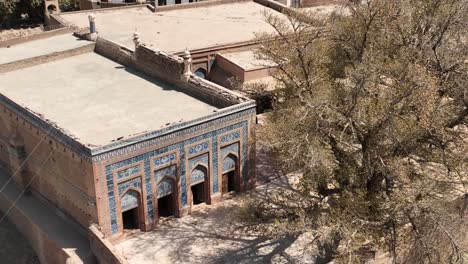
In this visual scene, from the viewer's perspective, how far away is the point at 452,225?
52.1 feet

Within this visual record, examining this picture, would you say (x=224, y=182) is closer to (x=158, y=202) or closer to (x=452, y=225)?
A: (x=158, y=202)

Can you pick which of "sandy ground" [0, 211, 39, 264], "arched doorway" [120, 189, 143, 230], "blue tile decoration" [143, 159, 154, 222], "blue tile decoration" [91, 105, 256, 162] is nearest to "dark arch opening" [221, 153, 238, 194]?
"blue tile decoration" [91, 105, 256, 162]

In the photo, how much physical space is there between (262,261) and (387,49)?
7696 millimetres

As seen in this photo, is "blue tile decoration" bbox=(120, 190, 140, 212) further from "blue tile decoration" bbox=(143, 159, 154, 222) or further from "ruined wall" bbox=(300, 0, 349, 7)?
"ruined wall" bbox=(300, 0, 349, 7)

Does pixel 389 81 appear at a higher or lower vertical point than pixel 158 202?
higher

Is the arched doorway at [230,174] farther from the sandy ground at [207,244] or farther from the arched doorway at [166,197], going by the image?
the arched doorway at [166,197]

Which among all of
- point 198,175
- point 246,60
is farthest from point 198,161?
point 246,60

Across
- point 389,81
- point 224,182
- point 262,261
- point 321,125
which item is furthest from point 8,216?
point 389,81

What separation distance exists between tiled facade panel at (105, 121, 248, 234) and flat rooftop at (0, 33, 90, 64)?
1035 centimetres

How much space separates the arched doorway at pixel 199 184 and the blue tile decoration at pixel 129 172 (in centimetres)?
233

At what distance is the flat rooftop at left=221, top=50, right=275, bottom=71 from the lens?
92.3 ft

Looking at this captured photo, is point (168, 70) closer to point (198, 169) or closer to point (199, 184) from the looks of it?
point (198, 169)

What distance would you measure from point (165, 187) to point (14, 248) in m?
6.14

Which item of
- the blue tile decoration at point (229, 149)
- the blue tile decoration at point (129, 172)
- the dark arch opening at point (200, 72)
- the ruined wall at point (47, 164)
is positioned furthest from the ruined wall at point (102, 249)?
the dark arch opening at point (200, 72)
